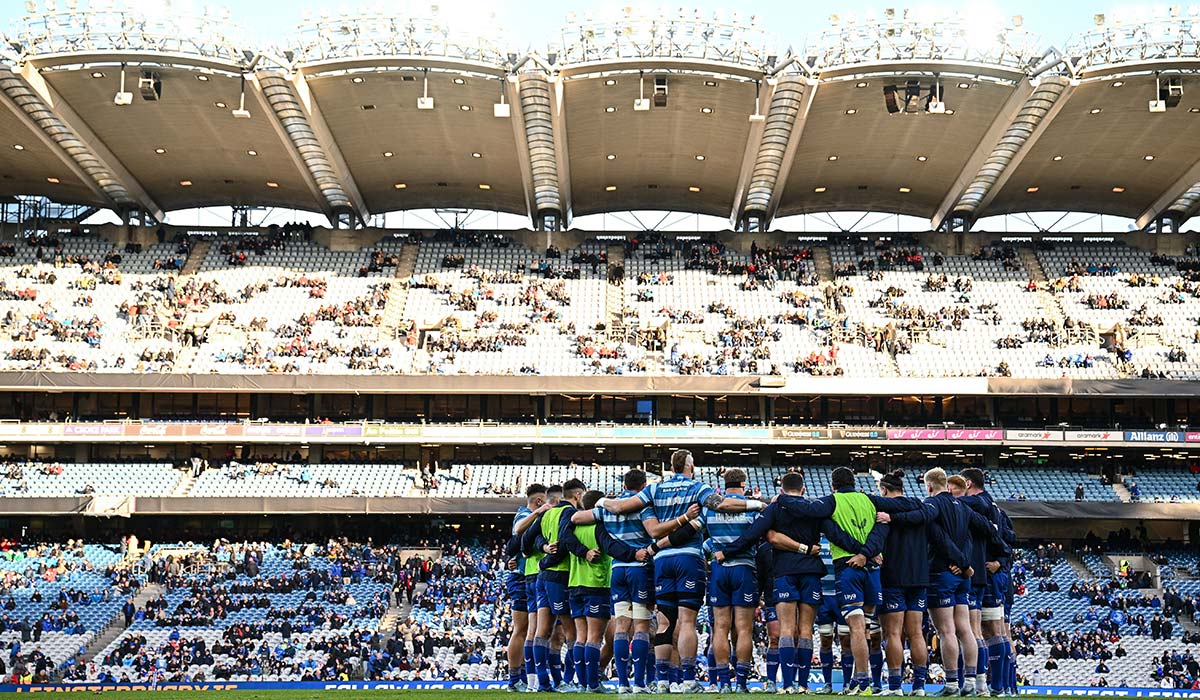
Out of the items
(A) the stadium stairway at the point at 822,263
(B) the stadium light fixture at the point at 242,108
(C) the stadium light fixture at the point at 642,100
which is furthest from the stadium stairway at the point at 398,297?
(A) the stadium stairway at the point at 822,263

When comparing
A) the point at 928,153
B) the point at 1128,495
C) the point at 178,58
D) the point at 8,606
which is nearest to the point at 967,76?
the point at 928,153

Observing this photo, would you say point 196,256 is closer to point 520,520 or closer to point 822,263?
point 822,263

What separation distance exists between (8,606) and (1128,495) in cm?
3863

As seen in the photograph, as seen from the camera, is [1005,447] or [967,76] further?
[1005,447]

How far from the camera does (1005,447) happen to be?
50.1 m

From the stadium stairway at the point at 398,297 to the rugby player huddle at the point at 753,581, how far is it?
135 feet

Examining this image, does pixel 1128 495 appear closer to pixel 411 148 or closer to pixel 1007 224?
pixel 1007 224

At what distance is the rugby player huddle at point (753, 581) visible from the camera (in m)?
12.0

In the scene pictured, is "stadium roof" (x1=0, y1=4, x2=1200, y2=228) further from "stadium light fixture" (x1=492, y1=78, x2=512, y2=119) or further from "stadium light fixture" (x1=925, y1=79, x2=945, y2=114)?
"stadium light fixture" (x1=925, y1=79, x2=945, y2=114)

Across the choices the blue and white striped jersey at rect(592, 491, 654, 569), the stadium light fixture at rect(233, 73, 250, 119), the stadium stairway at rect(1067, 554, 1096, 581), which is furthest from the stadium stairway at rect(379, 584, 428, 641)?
the blue and white striped jersey at rect(592, 491, 654, 569)

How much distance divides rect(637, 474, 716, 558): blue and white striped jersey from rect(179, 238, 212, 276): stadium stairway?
4936 cm

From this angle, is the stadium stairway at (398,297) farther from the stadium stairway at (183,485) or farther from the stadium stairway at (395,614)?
the stadium stairway at (395,614)

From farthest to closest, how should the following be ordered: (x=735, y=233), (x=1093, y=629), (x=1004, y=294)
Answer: (x=735, y=233) < (x=1004, y=294) < (x=1093, y=629)

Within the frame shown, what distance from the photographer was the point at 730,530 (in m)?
12.3
